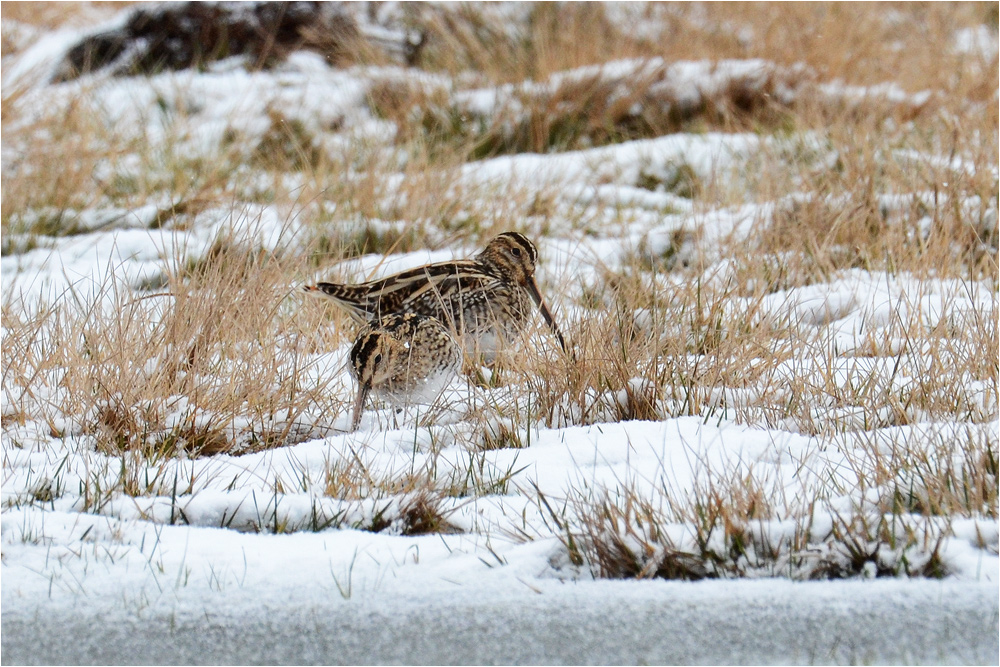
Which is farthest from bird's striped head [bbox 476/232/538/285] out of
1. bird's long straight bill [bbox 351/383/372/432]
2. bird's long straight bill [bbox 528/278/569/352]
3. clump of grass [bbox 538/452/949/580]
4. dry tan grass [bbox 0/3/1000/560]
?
clump of grass [bbox 538/452/949/580]

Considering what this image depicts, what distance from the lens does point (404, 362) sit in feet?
12.8

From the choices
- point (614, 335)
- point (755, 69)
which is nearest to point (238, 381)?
point (614, 335)

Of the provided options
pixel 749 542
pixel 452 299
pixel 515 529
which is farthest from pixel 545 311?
pixel 749 542

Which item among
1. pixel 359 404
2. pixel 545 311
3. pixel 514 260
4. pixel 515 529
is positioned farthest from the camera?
pixel 514 260

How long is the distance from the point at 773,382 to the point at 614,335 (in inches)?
28.0

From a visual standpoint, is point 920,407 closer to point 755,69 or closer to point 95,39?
point 755,69

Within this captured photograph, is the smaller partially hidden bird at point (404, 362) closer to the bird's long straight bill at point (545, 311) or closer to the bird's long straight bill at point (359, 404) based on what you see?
the bird's long straight bill at point (359, 404)

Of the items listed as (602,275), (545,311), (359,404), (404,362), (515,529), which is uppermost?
(602,275)

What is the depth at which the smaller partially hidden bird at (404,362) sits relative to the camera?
12.5 ft

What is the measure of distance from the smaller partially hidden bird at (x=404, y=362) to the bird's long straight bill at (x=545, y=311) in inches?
15.5

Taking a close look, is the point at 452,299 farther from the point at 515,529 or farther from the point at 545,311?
the point at 515,529

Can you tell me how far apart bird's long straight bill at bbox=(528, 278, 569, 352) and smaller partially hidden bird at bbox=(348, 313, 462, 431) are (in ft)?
1.29

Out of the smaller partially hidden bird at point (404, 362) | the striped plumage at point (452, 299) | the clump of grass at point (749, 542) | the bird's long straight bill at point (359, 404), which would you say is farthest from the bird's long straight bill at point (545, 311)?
the clump of grass at point (749, 542)

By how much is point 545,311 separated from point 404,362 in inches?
33.7
